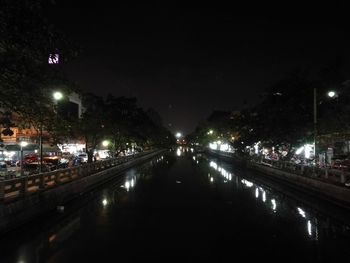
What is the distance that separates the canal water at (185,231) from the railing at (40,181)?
4.61 ft

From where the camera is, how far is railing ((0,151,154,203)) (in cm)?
1585

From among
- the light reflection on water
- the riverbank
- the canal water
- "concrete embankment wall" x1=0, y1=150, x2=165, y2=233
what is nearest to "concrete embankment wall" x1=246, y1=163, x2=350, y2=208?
the riverbank

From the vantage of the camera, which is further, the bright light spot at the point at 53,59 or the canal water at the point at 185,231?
the canal water at the point at 185,231

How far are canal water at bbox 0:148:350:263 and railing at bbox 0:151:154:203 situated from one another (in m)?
1.41

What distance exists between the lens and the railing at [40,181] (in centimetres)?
1585

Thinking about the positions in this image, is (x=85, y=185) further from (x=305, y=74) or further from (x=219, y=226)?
(x=305, y=74)

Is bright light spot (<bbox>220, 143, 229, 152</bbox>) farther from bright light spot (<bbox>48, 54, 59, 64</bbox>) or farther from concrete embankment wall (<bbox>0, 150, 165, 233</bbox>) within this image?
bright light spot (<bbox>48, 54, 59, 64</bbox>)

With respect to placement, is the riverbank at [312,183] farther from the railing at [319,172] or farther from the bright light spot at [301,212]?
the bright light spot at [301,212]

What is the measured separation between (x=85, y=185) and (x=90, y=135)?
13.3 metres

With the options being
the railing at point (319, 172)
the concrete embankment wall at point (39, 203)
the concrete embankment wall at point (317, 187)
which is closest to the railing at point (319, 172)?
the railing at point (319, 172)

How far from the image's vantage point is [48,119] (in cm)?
1211

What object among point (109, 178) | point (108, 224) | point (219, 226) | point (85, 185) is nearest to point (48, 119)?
point (108, 224)

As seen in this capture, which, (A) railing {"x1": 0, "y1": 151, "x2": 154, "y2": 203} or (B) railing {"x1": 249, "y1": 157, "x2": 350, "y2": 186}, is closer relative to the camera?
(A) railing {"x1": 0, "y1": 151, "x2": 154, "y2": 203}

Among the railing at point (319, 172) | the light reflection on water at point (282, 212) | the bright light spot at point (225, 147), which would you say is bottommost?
the light reflection on water at point (282, 212)
